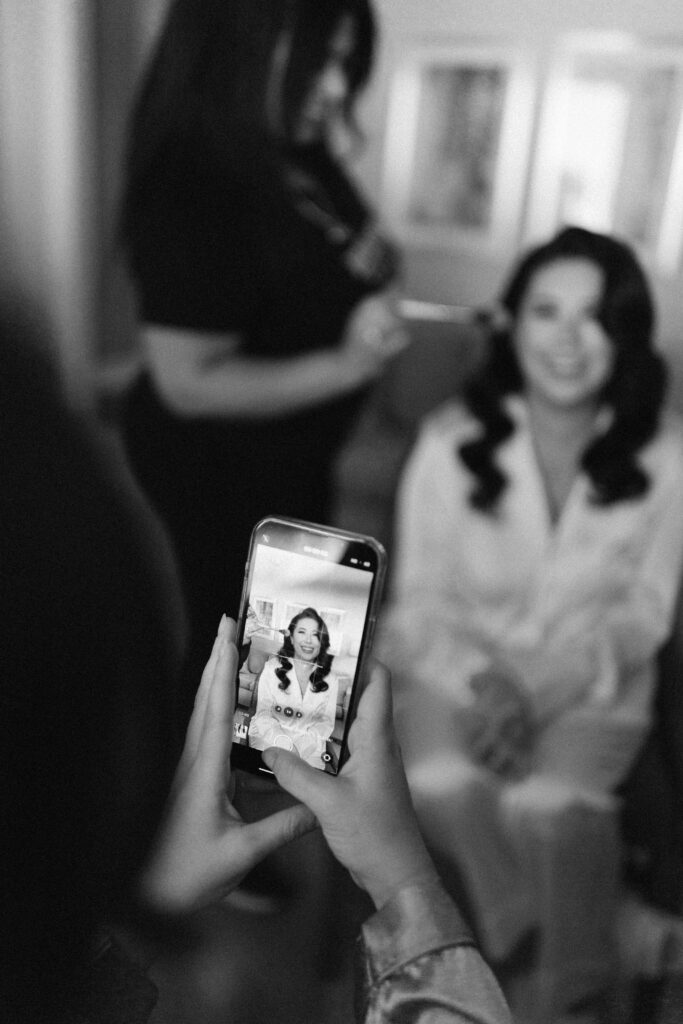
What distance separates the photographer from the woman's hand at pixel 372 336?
521 mm

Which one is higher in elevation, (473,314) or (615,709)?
(473,314)

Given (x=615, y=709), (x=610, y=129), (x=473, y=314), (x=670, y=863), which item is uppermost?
(x=610, y=129)

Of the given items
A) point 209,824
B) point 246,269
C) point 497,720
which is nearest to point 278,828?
point 209,824

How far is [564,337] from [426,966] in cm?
41

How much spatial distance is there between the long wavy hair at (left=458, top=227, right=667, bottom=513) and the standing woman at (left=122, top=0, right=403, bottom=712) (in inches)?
3.6

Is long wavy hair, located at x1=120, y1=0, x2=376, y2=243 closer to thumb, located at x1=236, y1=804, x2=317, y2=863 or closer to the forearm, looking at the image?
the forearm

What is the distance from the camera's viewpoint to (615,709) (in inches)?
23.3

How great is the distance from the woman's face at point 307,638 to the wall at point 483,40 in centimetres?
27

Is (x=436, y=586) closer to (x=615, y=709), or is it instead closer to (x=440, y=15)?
(x=615, y=709)

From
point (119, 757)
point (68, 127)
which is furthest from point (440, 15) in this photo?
point (119, 757)

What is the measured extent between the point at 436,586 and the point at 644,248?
0.27 m

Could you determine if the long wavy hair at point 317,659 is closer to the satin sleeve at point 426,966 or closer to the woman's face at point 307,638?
the woman's face at point 307,638

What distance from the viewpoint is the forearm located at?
20.1 inches

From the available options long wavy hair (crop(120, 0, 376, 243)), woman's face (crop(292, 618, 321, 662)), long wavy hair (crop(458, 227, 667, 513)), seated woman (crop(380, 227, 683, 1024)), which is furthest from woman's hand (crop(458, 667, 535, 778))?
long wavy hair (crop(120, 0, 376, 243))
